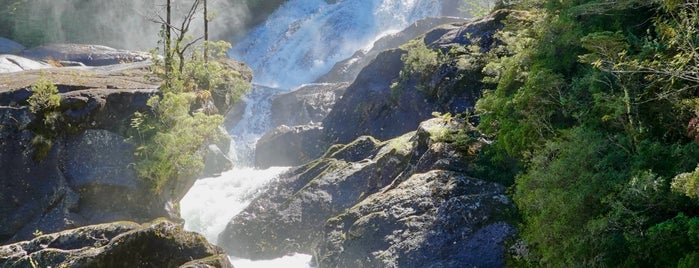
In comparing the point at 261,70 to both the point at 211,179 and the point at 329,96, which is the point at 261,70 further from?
the point at 211,179

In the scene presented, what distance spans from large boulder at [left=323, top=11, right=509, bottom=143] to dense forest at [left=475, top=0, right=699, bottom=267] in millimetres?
5847

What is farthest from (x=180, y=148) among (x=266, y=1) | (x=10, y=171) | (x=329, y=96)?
(x=266, y=1)

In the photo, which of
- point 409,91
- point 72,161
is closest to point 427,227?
point 72,161

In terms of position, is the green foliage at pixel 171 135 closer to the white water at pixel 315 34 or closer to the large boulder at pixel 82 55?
the large boulder at pixel 82 55

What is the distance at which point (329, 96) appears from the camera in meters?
35.8

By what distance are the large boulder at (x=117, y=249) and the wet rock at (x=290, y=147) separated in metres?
15.5

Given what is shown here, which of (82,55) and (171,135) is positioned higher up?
(82,55)

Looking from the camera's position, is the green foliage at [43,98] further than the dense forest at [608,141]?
Yes

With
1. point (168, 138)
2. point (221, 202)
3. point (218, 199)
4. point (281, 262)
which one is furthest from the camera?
point (218, 199)

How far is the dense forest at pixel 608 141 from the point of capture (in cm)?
658

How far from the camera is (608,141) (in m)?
7.71

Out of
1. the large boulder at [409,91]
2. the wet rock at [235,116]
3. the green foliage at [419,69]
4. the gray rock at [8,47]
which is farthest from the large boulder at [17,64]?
the green foliage at [419,69]

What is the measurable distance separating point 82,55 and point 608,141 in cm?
3144

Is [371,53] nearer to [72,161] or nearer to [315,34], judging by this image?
[315,34]
